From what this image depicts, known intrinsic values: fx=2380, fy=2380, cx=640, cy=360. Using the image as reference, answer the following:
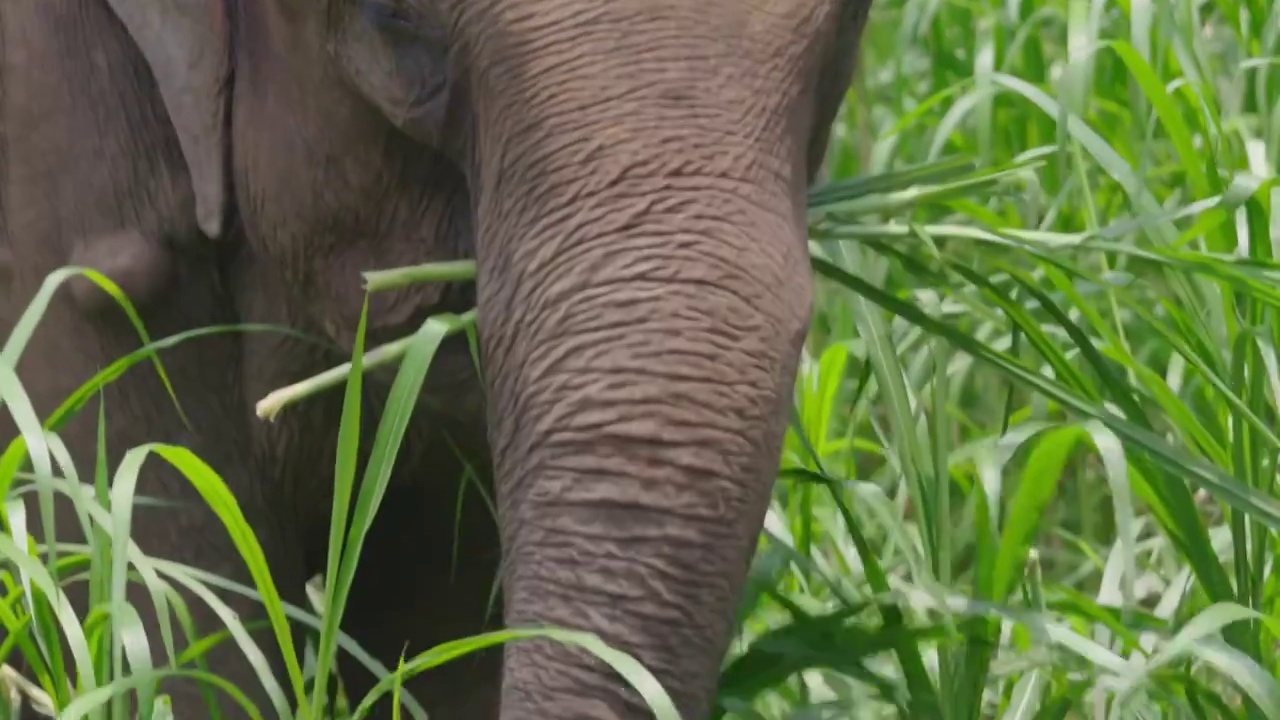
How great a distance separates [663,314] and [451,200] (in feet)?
1.09

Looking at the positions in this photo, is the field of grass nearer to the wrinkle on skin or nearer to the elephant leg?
the wrinkle on skin

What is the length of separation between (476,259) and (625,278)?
20 cm

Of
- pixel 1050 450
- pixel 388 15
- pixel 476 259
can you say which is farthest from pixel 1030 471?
pixel 388 15

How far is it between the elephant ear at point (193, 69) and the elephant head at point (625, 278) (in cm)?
13

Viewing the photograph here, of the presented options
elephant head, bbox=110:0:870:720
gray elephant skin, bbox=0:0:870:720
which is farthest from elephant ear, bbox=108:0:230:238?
elephant head, bbox=110:0:870:720

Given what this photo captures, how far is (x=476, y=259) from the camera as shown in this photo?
142 cm

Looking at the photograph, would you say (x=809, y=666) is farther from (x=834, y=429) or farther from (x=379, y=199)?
(x=834, y=429)

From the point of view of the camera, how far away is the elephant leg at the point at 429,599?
185 cm

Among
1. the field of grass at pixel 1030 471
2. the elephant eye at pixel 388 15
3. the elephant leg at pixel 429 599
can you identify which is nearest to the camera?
the elephant eye at pixel 388 15

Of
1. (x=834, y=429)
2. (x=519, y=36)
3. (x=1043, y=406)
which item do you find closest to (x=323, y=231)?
(x=519, y=36)

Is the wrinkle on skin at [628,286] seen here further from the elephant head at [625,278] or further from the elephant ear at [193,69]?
the elephant ear at [193,69]

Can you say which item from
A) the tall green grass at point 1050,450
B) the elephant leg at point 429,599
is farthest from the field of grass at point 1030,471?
the elephant leg at point 429,599

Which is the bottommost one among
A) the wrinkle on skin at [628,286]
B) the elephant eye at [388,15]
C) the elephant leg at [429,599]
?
the elephant leg at [429,599]

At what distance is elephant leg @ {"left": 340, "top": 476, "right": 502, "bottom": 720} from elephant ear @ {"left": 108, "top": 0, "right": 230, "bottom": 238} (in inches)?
13.4
